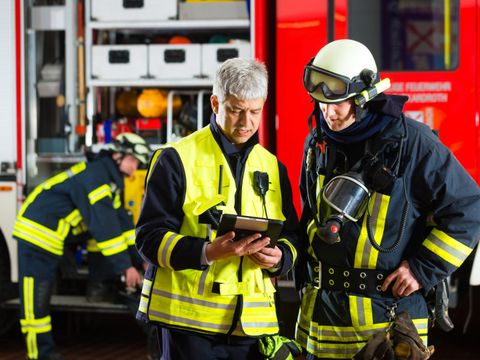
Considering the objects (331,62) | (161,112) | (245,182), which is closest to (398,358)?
(245,182)

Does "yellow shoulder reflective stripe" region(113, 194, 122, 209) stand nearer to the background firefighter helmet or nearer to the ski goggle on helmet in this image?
the background firefighter helmet

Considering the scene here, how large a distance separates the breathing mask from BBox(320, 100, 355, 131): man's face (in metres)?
0.19

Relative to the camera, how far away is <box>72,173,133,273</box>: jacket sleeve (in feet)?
20.5

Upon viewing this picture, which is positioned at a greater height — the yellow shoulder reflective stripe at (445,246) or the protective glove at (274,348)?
the yellow shoulder reflective stripe at (445,246)

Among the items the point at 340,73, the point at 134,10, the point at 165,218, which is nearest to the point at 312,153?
the point at 340,73

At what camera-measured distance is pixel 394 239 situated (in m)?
3.46

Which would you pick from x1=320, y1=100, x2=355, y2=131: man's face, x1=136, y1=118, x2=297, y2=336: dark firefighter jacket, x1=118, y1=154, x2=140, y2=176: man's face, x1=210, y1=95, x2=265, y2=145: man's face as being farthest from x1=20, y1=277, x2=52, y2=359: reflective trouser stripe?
x1=320, y1=100, x2=355, y2=131: man's face

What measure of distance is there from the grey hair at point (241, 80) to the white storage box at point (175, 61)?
3376 millimetres

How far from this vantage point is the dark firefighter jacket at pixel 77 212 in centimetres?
626

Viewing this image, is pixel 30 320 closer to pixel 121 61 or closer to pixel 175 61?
pixel 121 61

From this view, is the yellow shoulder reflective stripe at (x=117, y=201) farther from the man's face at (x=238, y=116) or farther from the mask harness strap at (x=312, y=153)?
the man's face at (x=238, y=116)

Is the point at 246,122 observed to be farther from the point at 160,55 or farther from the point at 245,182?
the point at 160,55

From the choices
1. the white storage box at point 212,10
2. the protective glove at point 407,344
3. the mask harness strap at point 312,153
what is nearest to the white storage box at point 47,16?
the white storage box at point 212,10

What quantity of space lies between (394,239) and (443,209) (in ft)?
0.68
